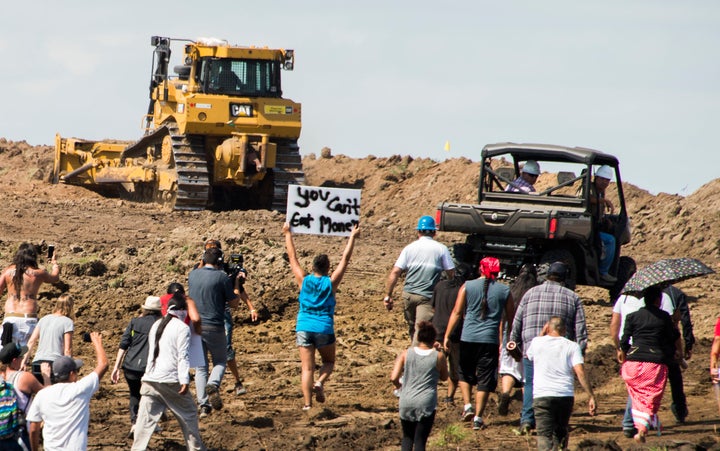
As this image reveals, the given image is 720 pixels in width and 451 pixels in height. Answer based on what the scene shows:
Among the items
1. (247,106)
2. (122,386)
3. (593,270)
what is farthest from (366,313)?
(247,106)

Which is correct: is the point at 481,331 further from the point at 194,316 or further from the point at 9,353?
the point at 9,353

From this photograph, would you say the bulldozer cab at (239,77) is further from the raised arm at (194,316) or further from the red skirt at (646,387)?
the red skirt at (646,387)

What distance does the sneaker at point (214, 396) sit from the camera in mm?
10953

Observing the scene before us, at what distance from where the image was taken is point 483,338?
10.5 m

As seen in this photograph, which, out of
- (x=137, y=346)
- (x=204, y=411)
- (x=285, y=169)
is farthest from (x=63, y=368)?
(x=285, y=169)

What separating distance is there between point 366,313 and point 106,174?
17.2 meters

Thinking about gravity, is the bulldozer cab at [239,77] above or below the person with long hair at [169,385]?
above

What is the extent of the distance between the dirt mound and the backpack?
2.27 m

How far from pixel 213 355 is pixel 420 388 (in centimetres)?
293

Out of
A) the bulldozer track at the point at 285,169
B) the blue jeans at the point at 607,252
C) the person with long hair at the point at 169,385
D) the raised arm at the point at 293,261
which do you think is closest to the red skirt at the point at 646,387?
the raised arm at the point at 293,261

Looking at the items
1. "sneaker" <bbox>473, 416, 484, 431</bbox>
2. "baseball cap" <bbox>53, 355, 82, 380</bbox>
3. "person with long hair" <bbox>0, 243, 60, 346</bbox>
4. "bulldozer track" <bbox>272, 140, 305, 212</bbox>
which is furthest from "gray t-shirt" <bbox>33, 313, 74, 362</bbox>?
"bulldozer track" <bbox>272, 140, 305, 212</bbox>

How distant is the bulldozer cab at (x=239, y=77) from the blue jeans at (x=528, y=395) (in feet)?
60.1

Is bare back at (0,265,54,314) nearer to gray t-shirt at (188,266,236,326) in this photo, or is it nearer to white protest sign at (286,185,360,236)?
gray t-shirt at (188,266,236,326)

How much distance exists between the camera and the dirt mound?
10.5 metres
